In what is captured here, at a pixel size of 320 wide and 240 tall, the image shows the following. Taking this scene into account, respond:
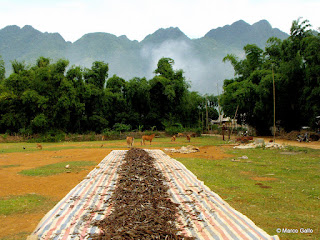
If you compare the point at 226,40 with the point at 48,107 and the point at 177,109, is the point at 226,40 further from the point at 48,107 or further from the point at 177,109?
the point at 48,107

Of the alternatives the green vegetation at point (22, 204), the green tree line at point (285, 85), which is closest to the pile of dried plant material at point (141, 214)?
the green vegetation at point (22, 204)

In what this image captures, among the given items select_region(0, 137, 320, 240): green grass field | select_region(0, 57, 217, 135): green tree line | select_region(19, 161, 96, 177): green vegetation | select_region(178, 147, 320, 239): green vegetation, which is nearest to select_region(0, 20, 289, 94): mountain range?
select_region(0, 57, 217, 135): green tree line

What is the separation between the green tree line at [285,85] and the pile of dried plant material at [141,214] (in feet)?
51.5

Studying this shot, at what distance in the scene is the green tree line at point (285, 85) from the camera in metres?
17.7

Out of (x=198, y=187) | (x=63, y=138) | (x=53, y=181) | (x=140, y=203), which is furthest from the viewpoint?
(x=63, y=138)

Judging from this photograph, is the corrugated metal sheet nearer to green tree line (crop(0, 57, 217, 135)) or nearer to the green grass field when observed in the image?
the green grass field

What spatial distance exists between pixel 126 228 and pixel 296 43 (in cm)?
2160

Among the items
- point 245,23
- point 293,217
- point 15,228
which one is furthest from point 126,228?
point 245,23

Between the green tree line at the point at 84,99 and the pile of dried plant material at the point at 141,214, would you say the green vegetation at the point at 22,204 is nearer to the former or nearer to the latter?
the pile of dried plant material at the point at 141,214

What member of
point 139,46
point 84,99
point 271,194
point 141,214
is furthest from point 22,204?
point 139,46

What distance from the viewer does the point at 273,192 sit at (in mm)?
4770

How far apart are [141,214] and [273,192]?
289 cm

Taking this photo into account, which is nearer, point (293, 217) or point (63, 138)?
point (293, 217)

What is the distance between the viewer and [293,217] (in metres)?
3.47
